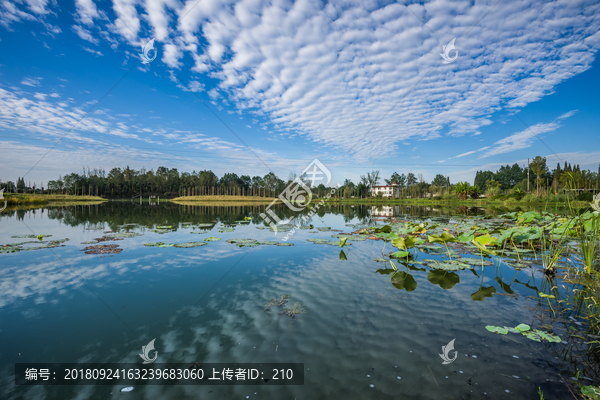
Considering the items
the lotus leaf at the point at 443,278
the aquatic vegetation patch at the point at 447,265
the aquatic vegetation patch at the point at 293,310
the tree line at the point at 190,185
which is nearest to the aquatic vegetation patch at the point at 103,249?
the aquatic vegetation patch at the point at 293,310

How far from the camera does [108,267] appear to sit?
5582mm

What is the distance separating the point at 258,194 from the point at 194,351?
80624 mm

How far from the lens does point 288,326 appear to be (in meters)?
3.16

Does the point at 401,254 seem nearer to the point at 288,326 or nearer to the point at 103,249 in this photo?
the point at 288,326

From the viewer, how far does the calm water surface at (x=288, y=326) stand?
2.19 meters

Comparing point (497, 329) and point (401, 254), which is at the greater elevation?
point (401, 254)

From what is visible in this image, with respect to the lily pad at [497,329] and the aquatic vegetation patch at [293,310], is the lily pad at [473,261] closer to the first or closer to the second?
the lily pad at [497,329]

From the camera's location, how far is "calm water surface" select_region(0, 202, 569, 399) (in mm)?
2188

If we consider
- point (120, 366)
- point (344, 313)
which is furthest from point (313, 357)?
point (120, 366)

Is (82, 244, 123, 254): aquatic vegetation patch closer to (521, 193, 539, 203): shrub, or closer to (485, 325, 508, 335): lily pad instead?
(485, 325, 508, 335): lily pad

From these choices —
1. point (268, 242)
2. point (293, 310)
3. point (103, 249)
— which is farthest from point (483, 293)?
point (103, 249)

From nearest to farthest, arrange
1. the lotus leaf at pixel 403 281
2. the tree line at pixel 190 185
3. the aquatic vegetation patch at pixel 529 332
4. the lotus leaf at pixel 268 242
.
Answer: the aquatic vegetation patch at pixel 529 332
the lotus leaf at pixel 403 281
the lotus leaf at pixel 268 242
the tree line at pixel 190 185

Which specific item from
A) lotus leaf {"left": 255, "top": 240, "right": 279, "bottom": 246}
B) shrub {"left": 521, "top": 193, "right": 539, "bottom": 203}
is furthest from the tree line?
lotus leaf {"left": 255, "top": 240, "right": 279, "bottom": 246}

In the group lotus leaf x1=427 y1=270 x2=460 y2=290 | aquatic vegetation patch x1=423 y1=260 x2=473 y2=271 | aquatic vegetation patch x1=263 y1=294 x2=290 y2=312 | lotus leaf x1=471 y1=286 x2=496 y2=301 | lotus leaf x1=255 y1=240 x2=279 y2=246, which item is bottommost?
aquatic vegetation patch x1=263 y1=294 x2=290 y2=312
